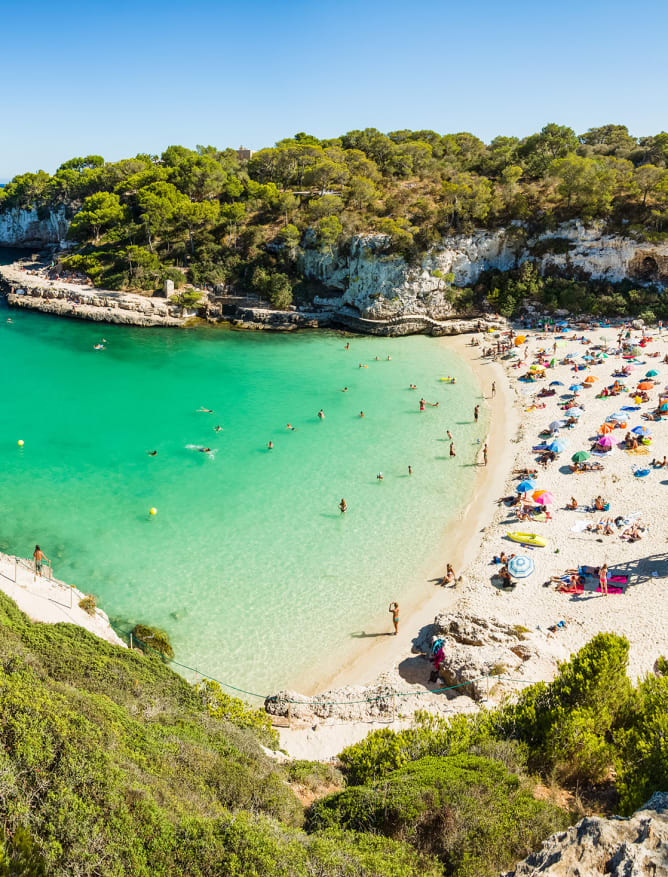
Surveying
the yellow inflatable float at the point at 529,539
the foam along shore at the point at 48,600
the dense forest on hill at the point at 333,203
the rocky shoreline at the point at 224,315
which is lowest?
the foam along shore at the point at 48,600

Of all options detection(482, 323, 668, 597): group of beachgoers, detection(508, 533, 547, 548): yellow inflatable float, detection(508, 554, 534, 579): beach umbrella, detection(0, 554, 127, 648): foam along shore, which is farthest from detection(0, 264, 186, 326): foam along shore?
detection(508, 554, 534, 579): beach umbrella

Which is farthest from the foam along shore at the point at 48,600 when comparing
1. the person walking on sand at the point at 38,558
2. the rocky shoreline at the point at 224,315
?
the rocky shoreline at the point at 224,315

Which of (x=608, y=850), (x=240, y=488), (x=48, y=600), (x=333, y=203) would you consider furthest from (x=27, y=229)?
(x=608, y=850)

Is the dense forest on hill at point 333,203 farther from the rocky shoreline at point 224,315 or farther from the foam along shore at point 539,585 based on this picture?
the foam along shore at point 539,585

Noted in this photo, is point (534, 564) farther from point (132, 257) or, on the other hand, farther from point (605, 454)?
point (132, 257)

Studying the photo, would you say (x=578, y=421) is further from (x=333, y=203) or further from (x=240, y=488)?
(x=333, y=203)

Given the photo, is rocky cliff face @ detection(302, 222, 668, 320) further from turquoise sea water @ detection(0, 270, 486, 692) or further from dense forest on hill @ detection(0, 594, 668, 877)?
dense forest on hill @ detection(0, 594, 668, 877)

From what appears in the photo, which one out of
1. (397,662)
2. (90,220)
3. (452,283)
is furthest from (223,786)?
(90,220)
